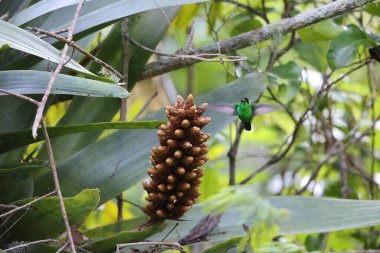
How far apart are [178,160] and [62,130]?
23cm

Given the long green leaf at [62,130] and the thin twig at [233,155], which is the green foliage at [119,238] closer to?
the long green leaf at [62,130]

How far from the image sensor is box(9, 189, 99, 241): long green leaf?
1.12m

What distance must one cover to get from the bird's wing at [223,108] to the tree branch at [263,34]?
0.13m

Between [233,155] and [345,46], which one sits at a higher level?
[345,46]

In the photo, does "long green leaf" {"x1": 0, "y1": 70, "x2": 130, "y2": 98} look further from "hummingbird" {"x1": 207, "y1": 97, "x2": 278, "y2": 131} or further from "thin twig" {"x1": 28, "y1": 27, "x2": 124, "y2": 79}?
"hummingbird" {"x1": 207, "y1": 97, "x2": 278, "y2": 131}

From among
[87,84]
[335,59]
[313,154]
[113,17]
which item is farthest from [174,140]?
[313,154]

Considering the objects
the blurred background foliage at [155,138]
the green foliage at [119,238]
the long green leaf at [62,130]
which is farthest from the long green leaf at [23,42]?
the green foliage at [119,238]

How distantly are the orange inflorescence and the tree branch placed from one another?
1.16 ft

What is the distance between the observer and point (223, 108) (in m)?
1.41

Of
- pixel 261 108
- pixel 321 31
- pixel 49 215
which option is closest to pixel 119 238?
pixel 49 215

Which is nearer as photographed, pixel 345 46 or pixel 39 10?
pixel 39 10

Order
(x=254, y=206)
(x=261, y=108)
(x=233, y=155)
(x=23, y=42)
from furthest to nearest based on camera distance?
(x=233, y=155) → (x=261, y=108) → (x=23, y=42) → (x=254, y=206)

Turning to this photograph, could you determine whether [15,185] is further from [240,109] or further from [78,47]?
[240,109]

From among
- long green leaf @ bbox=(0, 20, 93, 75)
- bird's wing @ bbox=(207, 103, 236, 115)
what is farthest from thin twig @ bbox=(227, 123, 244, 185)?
long green leaf @ bbox=(0, 20, 93, 75)
